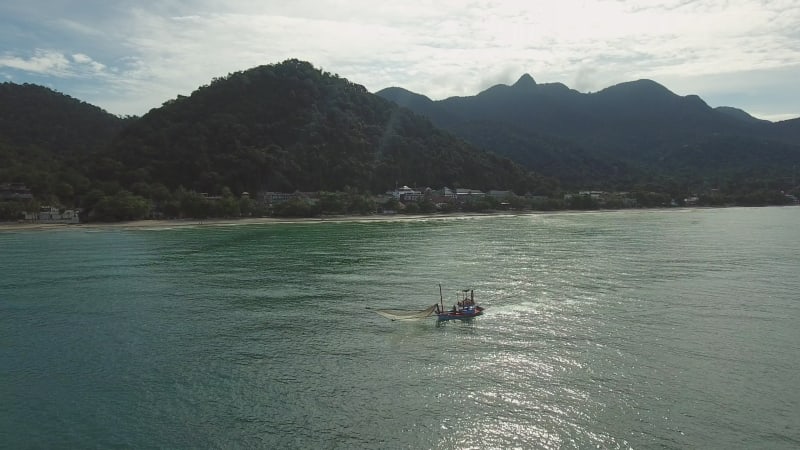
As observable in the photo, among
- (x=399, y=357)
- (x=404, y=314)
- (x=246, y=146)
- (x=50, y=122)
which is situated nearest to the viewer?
(x=399, y=357)

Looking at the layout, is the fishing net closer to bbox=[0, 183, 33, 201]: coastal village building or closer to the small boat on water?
the small boat on water

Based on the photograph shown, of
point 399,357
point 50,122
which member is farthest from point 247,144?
point 399,357

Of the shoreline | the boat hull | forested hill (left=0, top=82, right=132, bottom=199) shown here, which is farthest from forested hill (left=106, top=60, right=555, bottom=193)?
the boat hull

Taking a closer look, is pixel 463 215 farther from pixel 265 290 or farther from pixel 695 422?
pixel 695 422

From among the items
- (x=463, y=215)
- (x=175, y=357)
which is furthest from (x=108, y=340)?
(x=463, y=215)

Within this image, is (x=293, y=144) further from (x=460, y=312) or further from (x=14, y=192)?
(x=460, y=312)

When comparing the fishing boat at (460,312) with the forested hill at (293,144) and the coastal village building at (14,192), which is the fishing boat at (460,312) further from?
the coastal village building at (14,192)
